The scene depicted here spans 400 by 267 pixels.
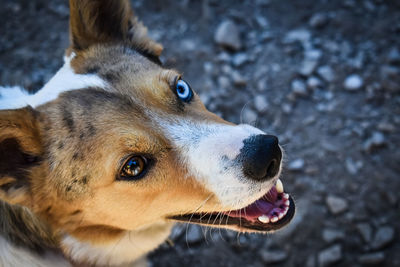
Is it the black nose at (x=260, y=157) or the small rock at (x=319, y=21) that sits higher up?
the black nose at (x=260, y=157)

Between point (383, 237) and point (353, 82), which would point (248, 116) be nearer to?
point (353, 82)

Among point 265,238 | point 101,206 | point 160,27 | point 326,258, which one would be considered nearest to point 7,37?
point 160,27

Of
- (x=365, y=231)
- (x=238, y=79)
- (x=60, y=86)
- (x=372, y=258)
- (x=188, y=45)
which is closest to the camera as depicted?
(x=60, y=86)

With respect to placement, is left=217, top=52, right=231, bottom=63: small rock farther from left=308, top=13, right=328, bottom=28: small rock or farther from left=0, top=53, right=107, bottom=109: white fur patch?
left=0, top=53, right=107, bottom=109: white fur patch

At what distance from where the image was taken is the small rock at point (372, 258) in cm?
310

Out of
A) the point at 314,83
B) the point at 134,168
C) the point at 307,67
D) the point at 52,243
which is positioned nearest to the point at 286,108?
the point at 314,83

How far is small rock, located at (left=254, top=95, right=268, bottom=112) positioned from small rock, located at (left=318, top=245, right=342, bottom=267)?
1.58 metres

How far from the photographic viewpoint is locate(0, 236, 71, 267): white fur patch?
2.16 metres

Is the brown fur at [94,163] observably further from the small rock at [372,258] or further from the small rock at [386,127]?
the small rock at [386,127]

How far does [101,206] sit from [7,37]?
3.57 meters

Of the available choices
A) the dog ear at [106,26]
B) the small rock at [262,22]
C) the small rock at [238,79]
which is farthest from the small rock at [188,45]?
the dog ear at [106,26]

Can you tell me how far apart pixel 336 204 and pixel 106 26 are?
8.50 ft

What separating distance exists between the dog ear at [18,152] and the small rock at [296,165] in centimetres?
238

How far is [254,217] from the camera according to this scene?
2.38m
